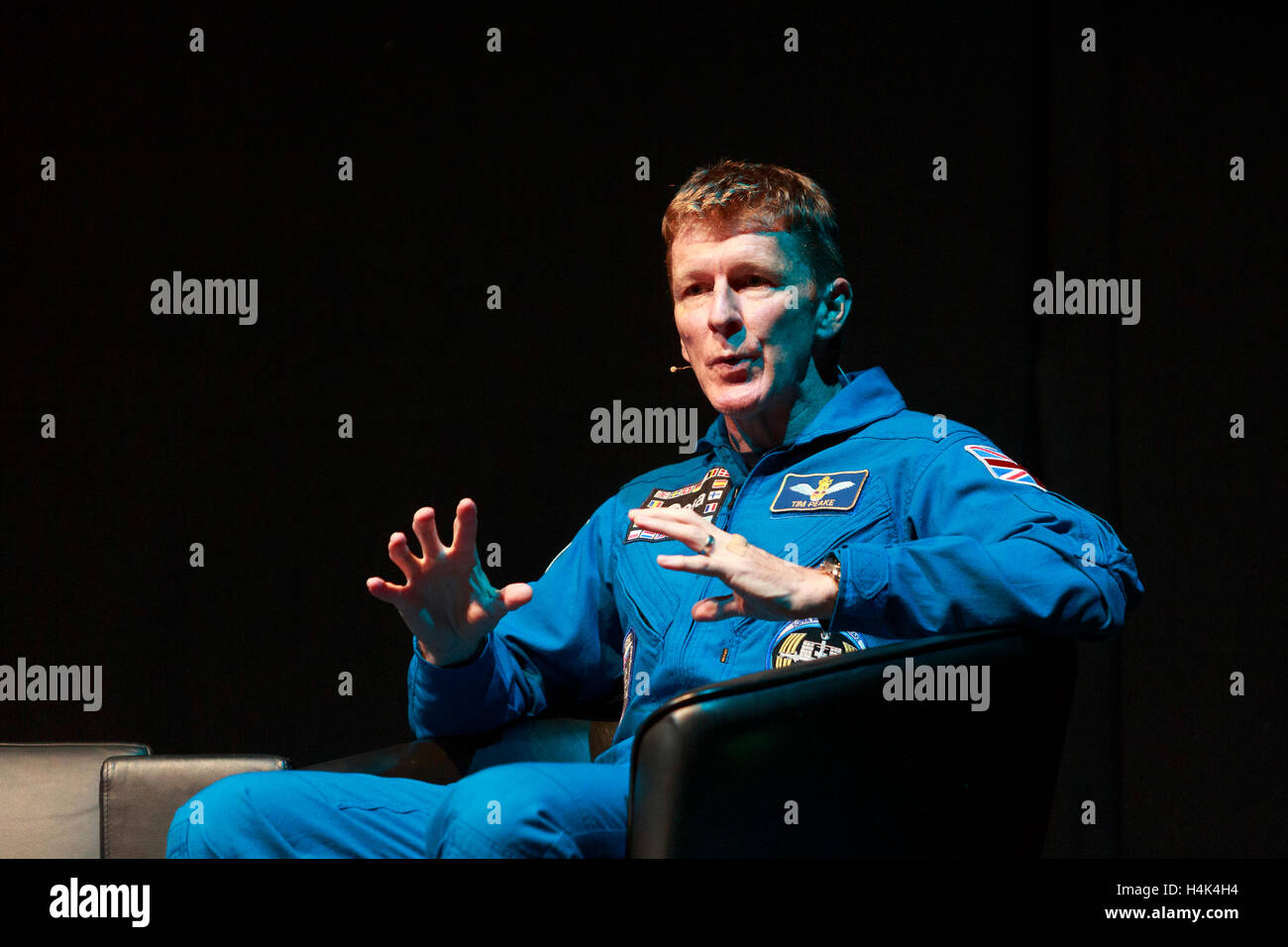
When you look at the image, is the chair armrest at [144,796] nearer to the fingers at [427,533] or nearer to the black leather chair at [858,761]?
the fingers at [427,533]

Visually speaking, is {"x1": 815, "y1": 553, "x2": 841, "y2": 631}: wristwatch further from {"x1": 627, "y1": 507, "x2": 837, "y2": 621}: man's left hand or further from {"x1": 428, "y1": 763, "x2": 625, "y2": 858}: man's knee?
{"x1": 428, "y1": 763, "x2": 625, "y2": 858}: man's knee

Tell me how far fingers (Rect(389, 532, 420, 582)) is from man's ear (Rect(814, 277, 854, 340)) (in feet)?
2.48

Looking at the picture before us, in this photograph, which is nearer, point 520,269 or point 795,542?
point 795,542

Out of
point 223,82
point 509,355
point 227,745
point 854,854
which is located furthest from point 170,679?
point 854,854

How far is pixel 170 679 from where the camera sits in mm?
2793

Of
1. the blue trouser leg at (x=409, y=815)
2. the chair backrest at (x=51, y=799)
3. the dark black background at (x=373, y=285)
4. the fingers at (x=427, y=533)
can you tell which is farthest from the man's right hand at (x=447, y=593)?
the dark black background at (x=373, y=285)

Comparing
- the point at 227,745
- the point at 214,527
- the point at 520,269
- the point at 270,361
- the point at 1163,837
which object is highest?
the point at 520,269

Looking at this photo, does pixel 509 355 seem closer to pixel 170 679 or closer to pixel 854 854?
pixel 170 679

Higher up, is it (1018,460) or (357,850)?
(1018,460)

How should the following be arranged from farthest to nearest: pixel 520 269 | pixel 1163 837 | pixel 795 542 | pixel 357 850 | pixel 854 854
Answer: pixel 520 269
pixel 1163 837
pixel 795 542
pixel 357 850
pixel 854 854

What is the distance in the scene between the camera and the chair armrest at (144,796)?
188cm

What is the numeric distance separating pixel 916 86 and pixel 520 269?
3.22 ft

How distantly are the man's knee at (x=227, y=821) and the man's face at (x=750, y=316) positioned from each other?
2.95 feet

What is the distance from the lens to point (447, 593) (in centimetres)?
177
